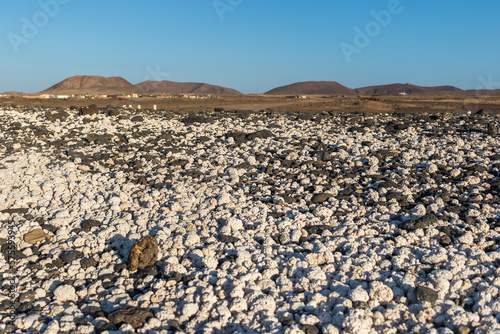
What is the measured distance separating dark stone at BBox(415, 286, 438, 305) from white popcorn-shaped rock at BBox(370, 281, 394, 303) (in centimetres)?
21

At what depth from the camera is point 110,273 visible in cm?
431

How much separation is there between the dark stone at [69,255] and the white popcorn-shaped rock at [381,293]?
9.96ft

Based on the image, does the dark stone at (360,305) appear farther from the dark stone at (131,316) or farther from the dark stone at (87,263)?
the dark stone at (87,263)

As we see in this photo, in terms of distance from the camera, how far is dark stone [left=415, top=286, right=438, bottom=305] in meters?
3.51

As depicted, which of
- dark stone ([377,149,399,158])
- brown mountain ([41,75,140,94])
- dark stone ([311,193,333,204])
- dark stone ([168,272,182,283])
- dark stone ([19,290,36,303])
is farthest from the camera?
brown mountain ([41,75,140,94])

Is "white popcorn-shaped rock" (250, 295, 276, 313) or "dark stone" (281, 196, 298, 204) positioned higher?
"dark stone" (281, 196, 298, 204)

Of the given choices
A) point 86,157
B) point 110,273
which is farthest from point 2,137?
point 110,273

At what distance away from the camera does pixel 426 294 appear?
3.54 m

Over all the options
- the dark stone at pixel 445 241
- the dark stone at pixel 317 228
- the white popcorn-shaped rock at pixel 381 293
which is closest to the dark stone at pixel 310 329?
the white popcorn-shaped rock at pixel 381 293

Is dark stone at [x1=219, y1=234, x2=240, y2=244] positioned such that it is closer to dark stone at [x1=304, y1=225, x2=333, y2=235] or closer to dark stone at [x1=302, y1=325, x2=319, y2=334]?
dark stone at [x1=304, y1=225, x2=333, y2=235]

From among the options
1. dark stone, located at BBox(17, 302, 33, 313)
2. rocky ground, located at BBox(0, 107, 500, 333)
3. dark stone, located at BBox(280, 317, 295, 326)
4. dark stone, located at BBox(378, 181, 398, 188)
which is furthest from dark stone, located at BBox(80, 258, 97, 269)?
dark stone, located at BBox(378, 181, 398, 188)

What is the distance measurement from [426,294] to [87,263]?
10.7 feet

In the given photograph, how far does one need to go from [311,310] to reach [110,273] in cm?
207

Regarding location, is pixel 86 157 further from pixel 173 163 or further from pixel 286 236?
pixel 286 236
